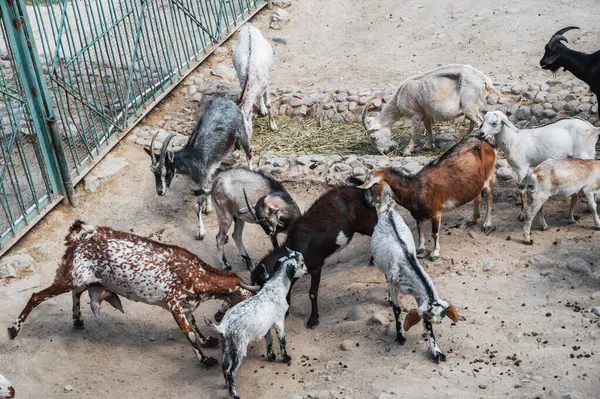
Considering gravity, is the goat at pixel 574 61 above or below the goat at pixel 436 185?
above

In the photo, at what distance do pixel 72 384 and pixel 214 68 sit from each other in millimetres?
7947

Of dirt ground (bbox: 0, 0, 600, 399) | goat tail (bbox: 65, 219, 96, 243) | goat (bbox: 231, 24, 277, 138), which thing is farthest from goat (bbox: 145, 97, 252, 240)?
goat tail (bbox: 65, 219, 96, 243)

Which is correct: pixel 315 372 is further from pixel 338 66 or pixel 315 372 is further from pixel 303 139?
pixel 338 66

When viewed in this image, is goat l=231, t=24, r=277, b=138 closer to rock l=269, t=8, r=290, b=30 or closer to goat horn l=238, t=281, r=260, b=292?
rock l=269, t=8, r=290, b=30

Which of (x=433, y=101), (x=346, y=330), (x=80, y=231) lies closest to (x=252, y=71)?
(x=433, y=101)

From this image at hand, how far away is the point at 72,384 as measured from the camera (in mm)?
8578

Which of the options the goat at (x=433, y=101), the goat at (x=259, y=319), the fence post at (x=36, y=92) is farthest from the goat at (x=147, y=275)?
the goat at (x=433, y=101)

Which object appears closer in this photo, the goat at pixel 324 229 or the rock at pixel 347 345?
the rock at pixel 347 345

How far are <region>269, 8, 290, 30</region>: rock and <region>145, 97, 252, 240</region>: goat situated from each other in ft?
15.3

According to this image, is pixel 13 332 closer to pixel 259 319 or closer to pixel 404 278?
pixel 259 319

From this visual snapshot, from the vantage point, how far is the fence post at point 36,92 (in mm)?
11227

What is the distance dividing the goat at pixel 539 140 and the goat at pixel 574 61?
5.11 feet

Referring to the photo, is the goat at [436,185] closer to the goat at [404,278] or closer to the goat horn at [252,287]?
the goat at [404,278]

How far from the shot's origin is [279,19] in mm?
16484
